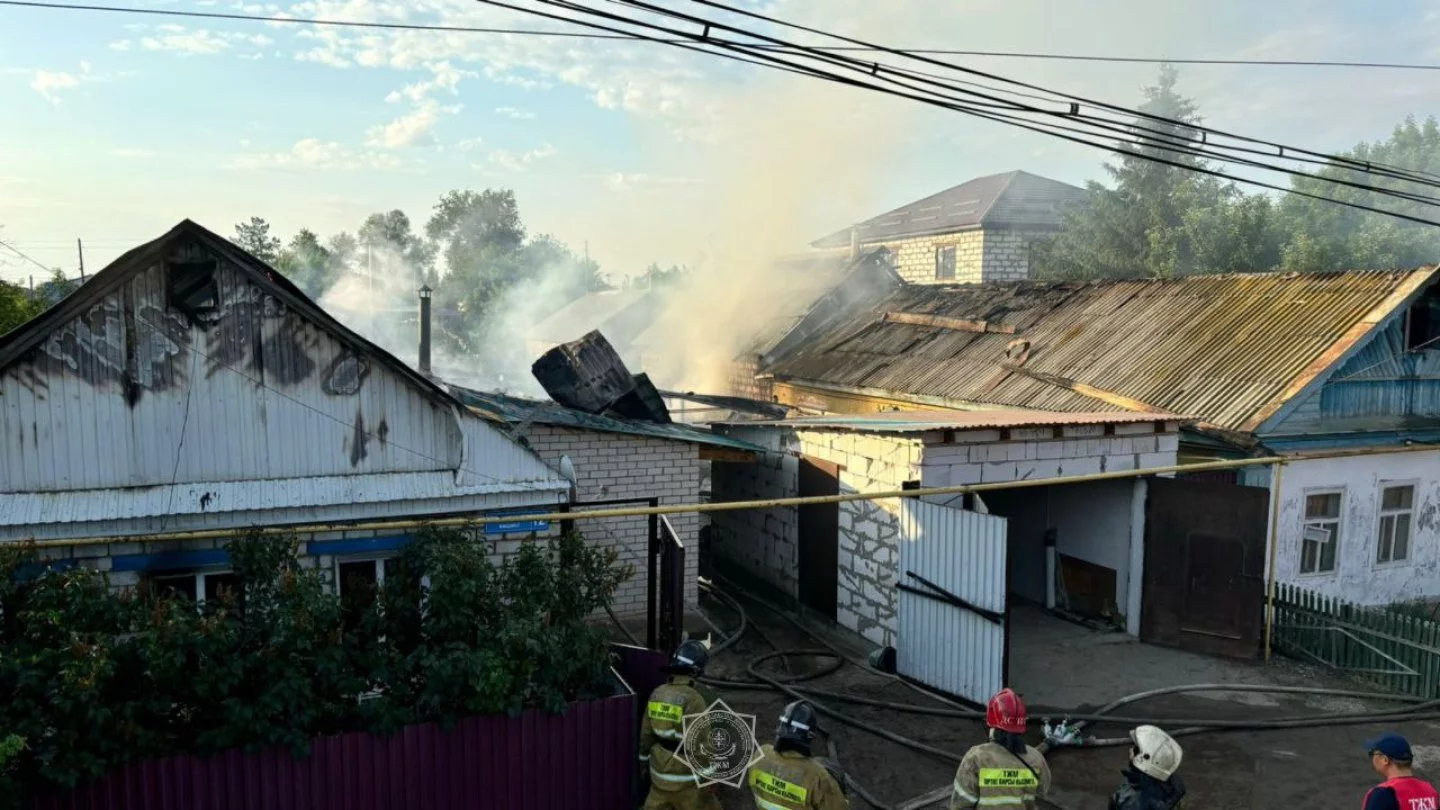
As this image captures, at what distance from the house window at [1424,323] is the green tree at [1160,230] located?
22848mm

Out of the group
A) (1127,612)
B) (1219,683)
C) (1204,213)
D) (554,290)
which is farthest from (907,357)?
(554,290)

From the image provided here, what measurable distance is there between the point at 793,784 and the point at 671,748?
1335 mm

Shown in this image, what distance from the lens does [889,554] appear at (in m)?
11.2

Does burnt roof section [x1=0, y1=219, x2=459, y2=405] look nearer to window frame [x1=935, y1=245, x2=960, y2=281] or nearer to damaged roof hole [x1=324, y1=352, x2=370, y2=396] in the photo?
damaged roof hole [x1=324, y1=352, x2=370, y2=396]

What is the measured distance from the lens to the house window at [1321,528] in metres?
13.1

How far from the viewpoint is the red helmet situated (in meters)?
5.44

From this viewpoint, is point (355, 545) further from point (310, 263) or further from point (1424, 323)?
point (310, 263)

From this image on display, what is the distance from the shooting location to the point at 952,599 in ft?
32.4

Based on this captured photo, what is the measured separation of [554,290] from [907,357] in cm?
5296

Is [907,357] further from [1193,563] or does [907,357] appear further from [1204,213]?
→ [1204,213]

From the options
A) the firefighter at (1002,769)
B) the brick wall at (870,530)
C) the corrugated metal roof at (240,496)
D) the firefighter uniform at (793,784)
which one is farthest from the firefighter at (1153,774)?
the brick wall at (870,530)

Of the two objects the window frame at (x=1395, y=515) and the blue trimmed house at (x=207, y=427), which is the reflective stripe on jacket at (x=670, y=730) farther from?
the window frame at (x=1395, y=515)

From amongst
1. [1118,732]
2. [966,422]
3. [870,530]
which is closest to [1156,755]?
[1118,732]

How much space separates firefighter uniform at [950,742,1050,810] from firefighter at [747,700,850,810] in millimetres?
744
